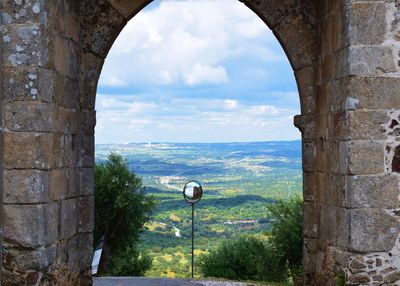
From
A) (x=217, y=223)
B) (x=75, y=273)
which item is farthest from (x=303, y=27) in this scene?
(x=217, y=223)

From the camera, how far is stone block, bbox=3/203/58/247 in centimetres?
407

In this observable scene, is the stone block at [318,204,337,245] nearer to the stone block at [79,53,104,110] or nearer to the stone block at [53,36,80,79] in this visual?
the stone block at [79,53,104,110]

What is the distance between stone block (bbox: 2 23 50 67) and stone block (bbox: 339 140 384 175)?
2238 millimetres

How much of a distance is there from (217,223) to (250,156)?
24.2 feet

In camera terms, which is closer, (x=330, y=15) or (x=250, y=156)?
(x=330, y=15)

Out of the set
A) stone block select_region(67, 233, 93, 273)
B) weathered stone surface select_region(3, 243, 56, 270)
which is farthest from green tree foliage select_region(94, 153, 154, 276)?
weathered stone surface select_region(3, 243, 56, 270)

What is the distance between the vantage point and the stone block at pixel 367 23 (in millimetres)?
4180

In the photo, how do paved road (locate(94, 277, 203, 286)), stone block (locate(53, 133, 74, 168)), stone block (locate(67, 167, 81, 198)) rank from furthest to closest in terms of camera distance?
paved road (locate(94, 277, 203, 286)) < stone block (locate(67, 167, 81, 198)) < stone block (locate(53, 133, 74, 168))

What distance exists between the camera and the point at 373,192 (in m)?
4.15

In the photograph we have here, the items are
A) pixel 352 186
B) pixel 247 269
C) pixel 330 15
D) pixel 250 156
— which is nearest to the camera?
pixel 352 186

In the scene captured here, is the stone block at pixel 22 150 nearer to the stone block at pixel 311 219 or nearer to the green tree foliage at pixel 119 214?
the stone block at pixel 311 219

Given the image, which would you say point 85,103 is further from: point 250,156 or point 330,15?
point 250,156

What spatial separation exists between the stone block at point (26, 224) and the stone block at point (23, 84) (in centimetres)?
75

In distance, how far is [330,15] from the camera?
4.72 m
